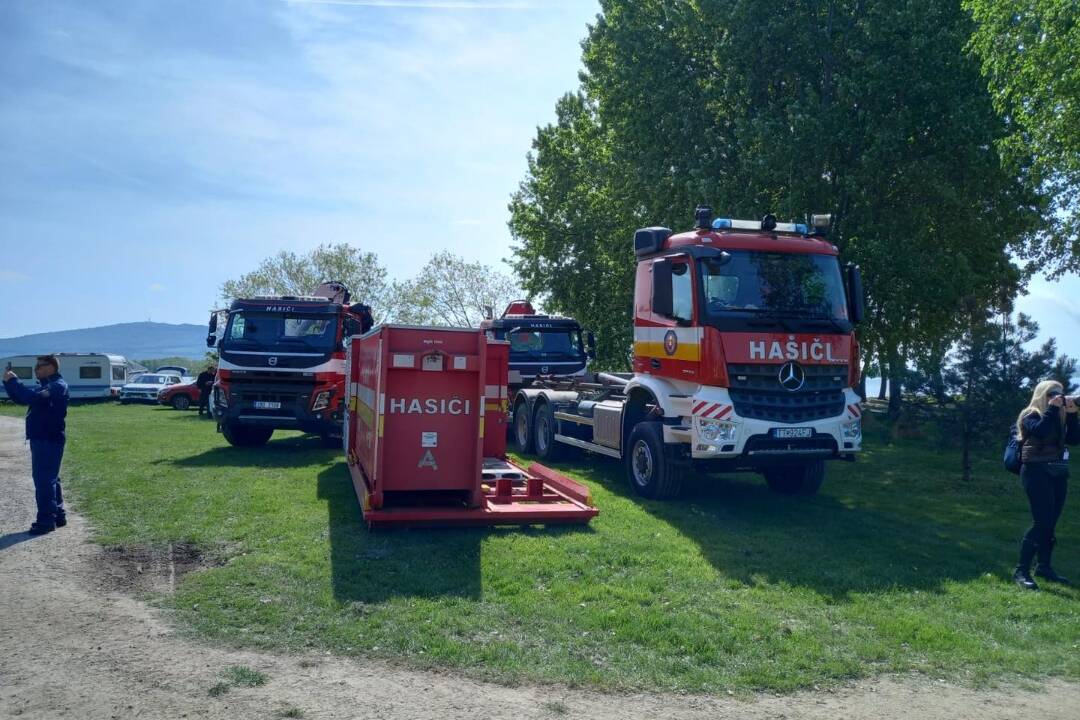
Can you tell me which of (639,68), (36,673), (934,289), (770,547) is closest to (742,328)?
(770,547)

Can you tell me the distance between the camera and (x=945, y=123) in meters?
17.8

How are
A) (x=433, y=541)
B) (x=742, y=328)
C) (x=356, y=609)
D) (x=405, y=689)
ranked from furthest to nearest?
1. (x=742, y=328)
2. (x=433, y=541)
3. (x=356, y=609)
4. (x=405, y=689)

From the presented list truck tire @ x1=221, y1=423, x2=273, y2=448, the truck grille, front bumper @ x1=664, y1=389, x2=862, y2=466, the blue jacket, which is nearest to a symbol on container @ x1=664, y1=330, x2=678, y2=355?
front bumper @ x1=664, y1=389, x2=862, y2=466

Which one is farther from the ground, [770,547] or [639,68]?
[639,68]

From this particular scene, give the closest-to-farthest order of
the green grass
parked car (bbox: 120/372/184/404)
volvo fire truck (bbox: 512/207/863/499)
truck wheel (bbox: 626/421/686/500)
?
the green grass, volvo fire truck (bbox: 512/207/863/499), truck wheel (bbox: 626/421/686/500), parked car (bbox: 120/372/184/404)

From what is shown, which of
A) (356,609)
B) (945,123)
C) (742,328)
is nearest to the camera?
(356,609)

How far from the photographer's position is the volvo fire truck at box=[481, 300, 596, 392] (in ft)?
62.0

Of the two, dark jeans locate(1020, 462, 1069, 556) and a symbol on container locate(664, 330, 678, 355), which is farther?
a symbol on container locate(664, 330, 678, 355)

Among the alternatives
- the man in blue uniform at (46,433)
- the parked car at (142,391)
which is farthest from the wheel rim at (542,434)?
the parked car at (142,391)

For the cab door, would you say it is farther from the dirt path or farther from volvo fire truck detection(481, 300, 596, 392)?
volvo fire truck detection(481, 300, 596, 392)

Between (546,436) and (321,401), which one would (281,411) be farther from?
(546,436)

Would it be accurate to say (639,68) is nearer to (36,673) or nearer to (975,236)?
(975,236)

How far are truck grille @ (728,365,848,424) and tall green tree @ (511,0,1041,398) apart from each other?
5883mm

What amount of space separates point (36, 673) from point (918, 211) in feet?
58.4
